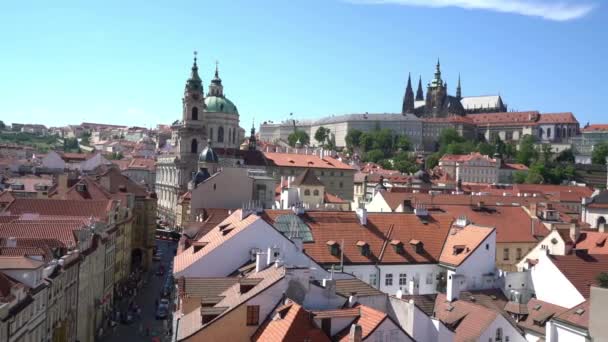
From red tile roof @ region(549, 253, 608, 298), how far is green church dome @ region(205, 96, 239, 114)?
8805 cm

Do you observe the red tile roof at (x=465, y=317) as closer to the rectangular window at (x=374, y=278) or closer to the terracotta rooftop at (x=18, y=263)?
the rectangular window at (x=374, y=278)

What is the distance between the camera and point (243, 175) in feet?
204

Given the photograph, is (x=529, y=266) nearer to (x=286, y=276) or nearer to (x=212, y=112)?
(x=286, y=276)

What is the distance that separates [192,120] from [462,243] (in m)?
72.7

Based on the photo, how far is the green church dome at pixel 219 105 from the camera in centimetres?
12288

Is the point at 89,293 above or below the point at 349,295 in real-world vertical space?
below

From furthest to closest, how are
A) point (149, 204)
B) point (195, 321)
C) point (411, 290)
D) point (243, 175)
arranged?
1. point (149, 204)
2. point (243, 175)
3. point (411, 290)
4. point (195, 321)

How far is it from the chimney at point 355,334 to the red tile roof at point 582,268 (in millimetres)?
18950

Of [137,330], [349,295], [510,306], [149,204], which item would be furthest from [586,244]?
[149,204]

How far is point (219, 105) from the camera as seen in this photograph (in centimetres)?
12338

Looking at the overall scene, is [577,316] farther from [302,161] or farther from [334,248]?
[302,161]

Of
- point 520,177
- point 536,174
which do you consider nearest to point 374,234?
point 536,174

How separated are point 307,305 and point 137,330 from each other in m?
23.0

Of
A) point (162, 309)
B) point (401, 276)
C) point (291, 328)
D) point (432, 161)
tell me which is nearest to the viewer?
point (291, 328)
